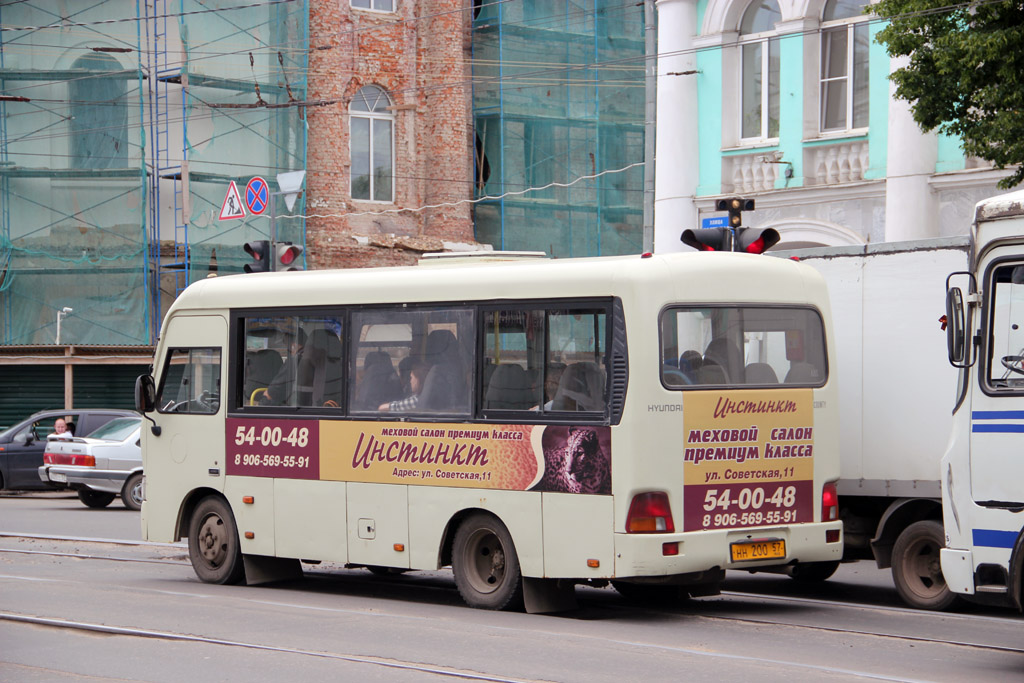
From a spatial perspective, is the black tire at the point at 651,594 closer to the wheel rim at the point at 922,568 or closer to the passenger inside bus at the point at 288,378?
the wheel rim at the point at 922,568

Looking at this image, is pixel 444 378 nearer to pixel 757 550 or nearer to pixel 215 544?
pixel 757 550

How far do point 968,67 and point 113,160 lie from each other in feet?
72.4

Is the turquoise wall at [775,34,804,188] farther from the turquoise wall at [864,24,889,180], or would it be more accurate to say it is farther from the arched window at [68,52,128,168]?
the arched window at [68,52,128,168]

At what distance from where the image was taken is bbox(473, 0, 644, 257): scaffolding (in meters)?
35.6

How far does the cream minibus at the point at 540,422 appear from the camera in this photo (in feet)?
34.6

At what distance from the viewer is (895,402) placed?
1210 cm

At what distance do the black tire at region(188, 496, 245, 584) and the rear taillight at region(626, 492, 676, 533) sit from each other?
4.51m

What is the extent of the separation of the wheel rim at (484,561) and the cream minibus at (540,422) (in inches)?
0.7

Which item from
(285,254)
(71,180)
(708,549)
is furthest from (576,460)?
(71,180)

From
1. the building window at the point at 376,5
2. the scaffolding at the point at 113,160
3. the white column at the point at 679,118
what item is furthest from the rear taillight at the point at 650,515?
the building window at the point at 376,5

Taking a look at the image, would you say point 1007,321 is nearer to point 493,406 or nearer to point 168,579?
point 493,406

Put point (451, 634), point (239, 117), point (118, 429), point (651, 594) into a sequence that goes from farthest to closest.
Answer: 1. point (239, 117)
2. point (118, 429)
3. point (651, 594)
4. point (451, 634)

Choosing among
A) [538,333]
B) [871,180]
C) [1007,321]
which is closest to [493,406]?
[538,333]

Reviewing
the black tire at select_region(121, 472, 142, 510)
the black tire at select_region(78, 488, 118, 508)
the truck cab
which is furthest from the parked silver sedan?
the truck cab
